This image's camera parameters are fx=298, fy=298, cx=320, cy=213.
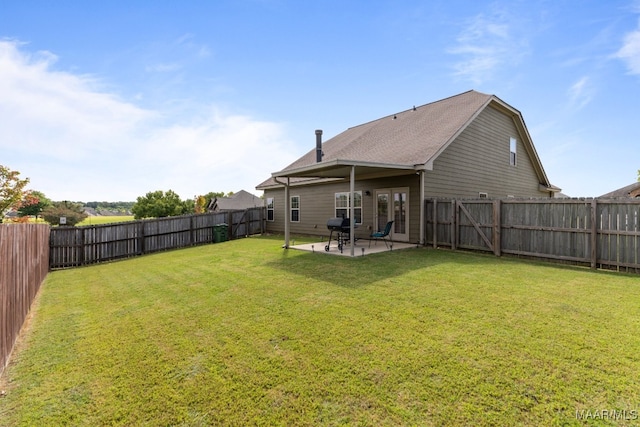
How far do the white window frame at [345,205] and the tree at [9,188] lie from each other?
16223mm

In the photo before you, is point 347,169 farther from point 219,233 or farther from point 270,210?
point 270,210

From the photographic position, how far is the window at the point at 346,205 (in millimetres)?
12798

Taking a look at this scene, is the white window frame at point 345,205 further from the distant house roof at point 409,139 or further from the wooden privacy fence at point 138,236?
the wooden privacy fence at point 138,236

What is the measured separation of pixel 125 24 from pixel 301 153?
37.6 ft

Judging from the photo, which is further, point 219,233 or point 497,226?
point 219,233

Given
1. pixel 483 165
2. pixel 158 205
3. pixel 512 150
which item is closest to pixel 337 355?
pixel 483 165

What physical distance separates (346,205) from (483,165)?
5.96m

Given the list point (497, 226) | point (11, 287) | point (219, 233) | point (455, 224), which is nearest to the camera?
point (11, 287)

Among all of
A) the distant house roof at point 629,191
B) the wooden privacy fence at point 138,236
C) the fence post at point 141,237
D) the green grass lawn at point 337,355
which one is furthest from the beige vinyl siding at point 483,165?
the fence post at point 141,237

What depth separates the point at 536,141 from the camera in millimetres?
14594

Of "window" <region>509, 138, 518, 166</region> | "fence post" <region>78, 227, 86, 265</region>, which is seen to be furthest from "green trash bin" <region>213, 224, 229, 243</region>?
"window" <region>509, 138, 518, 166</region>

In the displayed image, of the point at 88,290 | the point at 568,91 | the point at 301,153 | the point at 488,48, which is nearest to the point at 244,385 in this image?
the point at 88,290

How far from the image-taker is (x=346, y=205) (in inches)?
523

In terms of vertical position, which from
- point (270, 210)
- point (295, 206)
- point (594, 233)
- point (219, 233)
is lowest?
point (219, 233)
